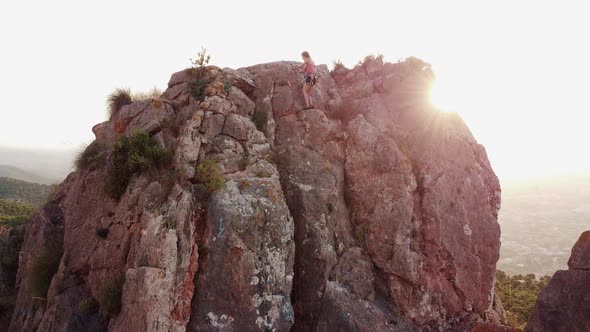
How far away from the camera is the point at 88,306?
1256cm

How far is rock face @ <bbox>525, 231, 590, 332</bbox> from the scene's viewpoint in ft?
35.1

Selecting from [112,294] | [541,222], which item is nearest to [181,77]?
[112,294]

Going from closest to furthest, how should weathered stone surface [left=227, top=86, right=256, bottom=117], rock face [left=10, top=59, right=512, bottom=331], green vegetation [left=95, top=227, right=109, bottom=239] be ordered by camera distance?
rock face [left=10, top=59, right=512, bottom=331] → green vegetation [left=95, top=227, right=109, bottom=239] → weathered stone surface [left=227, top=86, right=256, bottom=117]

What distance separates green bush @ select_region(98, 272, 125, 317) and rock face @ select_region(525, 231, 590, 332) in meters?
13.5

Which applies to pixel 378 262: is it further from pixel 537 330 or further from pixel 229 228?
pixel 229 228

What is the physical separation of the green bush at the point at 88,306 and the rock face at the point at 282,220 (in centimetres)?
4

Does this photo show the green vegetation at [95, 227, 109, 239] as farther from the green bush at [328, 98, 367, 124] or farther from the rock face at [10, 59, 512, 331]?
the green bush at [328, 98, 367, 124]

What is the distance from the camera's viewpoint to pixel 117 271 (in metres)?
12.5

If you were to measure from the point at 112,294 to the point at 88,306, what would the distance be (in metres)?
1.77

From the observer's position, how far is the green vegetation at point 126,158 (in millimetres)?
13977

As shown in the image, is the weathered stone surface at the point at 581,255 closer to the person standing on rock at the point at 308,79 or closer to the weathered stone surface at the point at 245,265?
the weathered stone surface at the point at 245,265

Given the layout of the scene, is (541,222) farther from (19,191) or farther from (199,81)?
(19,191)

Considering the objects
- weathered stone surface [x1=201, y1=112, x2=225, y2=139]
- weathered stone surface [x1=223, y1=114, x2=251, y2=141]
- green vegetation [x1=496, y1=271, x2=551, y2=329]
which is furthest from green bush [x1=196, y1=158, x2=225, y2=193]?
green vegetation [x1=496, y1=271, x2=551, y2=329]

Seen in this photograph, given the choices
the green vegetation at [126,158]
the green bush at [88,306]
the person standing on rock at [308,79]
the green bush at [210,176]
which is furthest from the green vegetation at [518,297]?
the green vegetation at [126,158]
